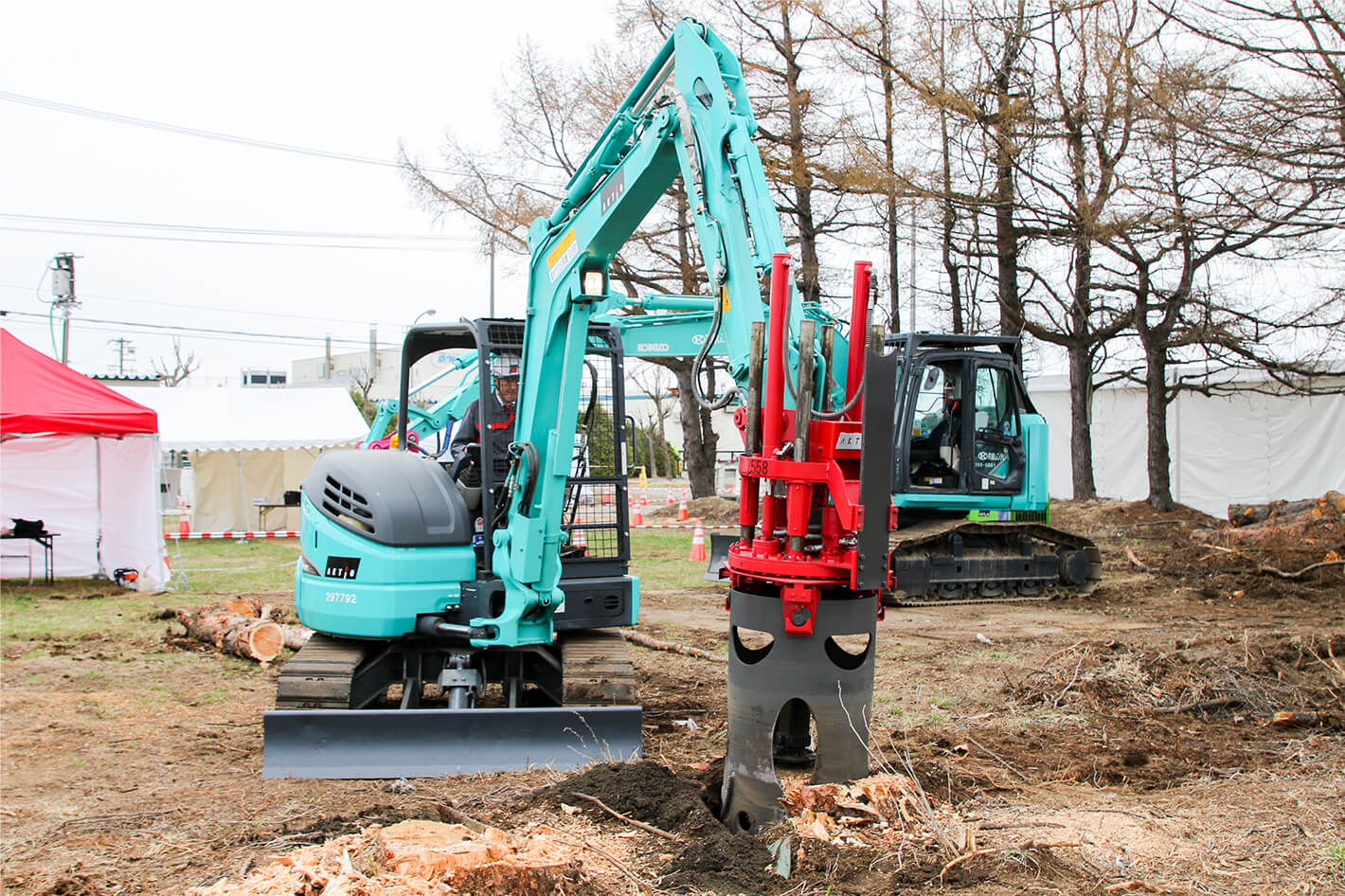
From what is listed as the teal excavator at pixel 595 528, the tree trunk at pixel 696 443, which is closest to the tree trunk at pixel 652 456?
the tree trunk at pixel 696 443

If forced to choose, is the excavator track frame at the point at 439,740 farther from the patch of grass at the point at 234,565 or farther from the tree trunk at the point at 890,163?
the tree trunk at the point at 890,163

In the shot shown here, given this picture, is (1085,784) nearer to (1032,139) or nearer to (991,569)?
(991,569)

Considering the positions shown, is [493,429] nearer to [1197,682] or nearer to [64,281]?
[1197,682]

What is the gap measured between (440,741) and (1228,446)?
24297 millimetres

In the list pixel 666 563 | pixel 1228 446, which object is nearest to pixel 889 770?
pixel 666 563

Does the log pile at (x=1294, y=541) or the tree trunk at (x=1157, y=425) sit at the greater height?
the tree trunk at (x=1157, y=425)

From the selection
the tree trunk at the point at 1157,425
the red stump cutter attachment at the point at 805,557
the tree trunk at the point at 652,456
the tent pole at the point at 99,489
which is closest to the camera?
the red stump cutter attachment at the point at 805,557

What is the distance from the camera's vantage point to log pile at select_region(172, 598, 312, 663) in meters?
10.2

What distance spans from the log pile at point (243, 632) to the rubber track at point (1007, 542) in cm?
689

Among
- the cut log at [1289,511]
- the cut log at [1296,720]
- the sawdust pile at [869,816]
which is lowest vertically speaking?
the cut log at [1296,720]

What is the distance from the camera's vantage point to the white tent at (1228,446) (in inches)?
962

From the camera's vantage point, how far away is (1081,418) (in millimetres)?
21203

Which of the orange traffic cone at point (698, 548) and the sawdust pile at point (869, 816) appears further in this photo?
the orange traffic cone at point (698, 548)

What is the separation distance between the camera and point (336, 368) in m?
78.6
